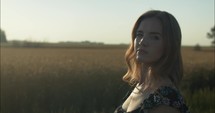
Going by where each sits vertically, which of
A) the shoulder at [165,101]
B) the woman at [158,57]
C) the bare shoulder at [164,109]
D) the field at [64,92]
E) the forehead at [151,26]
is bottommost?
the field at [64,92]

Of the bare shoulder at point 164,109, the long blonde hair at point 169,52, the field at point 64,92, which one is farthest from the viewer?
the field at point 64,92

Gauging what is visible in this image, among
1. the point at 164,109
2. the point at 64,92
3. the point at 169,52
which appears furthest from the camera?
the point at 64,92

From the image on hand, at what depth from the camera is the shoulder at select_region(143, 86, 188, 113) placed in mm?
1998

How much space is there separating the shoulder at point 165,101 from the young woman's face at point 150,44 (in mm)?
157

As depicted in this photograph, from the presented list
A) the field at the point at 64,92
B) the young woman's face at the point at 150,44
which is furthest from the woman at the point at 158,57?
the field at the point at 64,92

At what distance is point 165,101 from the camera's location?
200cm

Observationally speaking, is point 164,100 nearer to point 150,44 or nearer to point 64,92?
point 150,44

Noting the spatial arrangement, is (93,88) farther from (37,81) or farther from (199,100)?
(199,100)

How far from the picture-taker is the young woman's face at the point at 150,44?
2.14m

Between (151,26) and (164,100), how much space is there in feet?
1.22

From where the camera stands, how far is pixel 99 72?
13125 millimetres

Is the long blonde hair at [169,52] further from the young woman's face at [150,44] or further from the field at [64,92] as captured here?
the field at [64,92]

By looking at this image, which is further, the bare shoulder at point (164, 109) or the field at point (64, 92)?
the field at point (64, 92)

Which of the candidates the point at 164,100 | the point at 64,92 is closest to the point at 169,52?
the point at 164,100
